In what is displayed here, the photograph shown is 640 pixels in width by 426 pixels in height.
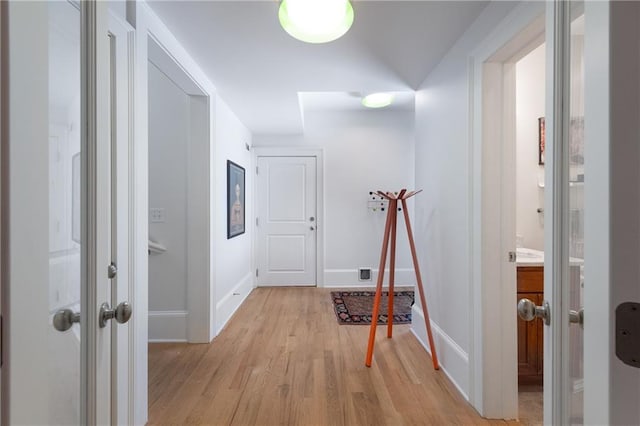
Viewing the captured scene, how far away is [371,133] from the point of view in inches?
180

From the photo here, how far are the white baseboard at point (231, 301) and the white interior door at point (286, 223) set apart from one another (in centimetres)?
49

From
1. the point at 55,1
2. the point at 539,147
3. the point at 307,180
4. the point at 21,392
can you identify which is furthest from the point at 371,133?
the point at 21,392

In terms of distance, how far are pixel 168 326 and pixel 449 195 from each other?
101 inches

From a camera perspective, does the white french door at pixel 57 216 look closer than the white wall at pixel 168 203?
Yes

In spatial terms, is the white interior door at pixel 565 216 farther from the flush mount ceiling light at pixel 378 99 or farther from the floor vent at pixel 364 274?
the floor vent at pixel 364 274

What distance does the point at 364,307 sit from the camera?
3.64 metres

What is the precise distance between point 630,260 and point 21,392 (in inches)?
40.6

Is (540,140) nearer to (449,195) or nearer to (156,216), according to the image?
(449,195)

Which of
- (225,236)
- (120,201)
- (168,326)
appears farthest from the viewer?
(225,236)

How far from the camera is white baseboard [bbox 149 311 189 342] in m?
2.71

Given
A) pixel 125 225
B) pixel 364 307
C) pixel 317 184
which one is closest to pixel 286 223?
pixel 317 184

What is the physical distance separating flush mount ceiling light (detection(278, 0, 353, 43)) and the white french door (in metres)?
0.96

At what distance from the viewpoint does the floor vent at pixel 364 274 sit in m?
4.57

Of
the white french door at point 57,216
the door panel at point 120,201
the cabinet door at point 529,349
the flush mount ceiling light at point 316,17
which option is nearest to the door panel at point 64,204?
the white french door at point 57,216
